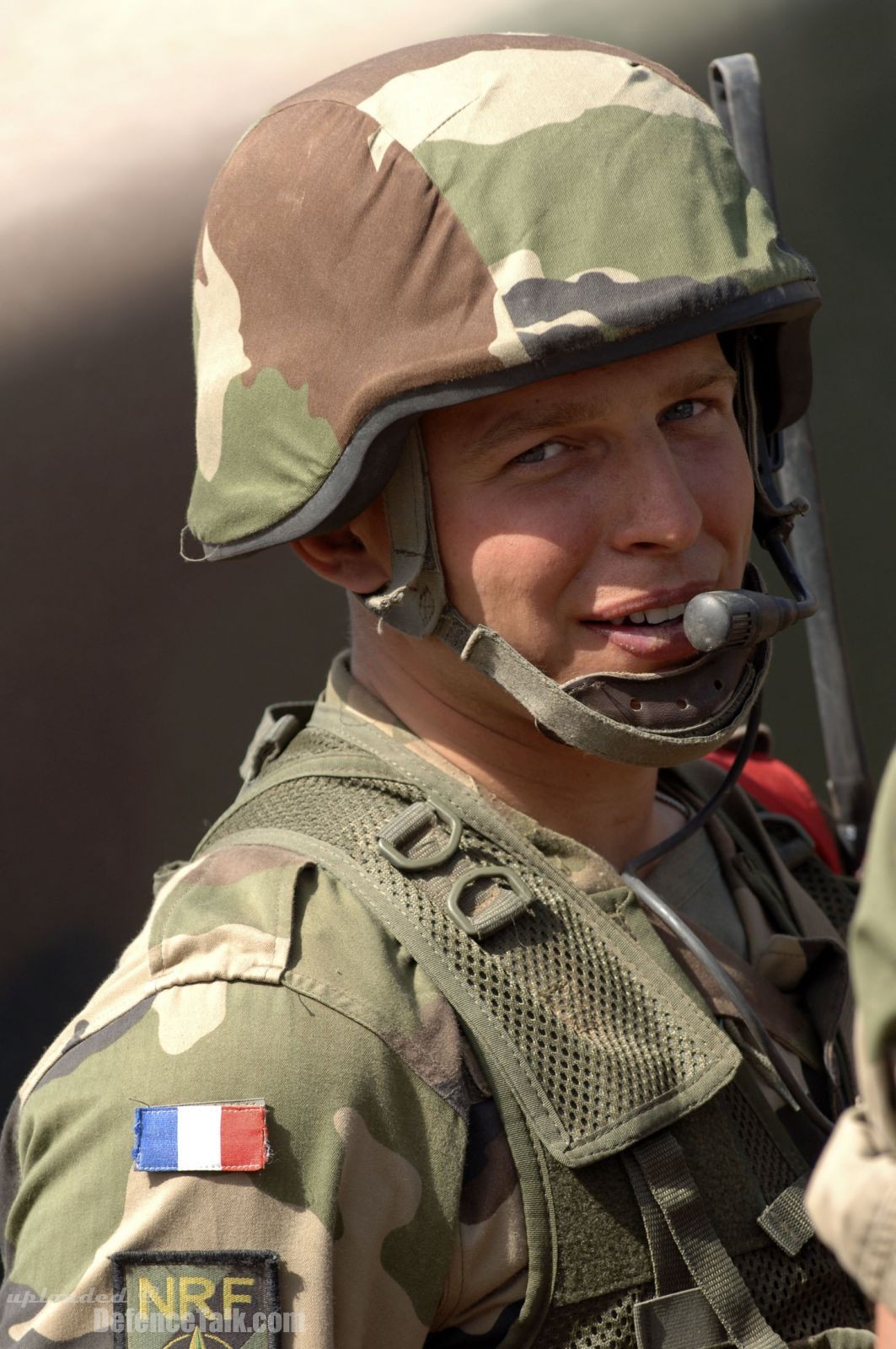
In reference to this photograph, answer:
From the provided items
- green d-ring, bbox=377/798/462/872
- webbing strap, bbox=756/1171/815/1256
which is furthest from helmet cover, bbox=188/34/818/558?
webbing strap, bbox=756/1171/815/1256

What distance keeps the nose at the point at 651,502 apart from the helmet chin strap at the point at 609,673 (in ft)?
0.27

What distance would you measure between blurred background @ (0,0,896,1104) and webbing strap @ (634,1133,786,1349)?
4.16ft

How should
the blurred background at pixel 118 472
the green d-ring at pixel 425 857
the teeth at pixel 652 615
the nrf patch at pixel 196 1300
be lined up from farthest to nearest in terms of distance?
the blurred background at pixel 118 472
the teeth at pixel 652 615
the green d-ring at pixel 425 857
the nrf patch at pixel 196 1300

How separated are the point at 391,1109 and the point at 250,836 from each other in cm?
37

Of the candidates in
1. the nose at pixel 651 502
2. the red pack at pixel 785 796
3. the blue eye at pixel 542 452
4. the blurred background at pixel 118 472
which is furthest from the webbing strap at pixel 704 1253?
the blurred background at pixel 118 472

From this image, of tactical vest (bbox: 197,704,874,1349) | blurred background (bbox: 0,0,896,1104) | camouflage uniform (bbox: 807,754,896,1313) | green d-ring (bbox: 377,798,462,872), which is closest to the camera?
camouflage uniform (bbox: 807,754,896,1313)

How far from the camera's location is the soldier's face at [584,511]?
1.66 m

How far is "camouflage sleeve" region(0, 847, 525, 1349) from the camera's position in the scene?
1367 mm

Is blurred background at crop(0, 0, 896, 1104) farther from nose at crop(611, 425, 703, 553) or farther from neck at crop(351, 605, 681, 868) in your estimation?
nose at crop(611, 425, 703, 553)

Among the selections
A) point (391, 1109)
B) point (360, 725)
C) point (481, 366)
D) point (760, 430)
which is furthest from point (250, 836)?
point (760, 430)

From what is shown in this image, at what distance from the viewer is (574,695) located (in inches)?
66.7

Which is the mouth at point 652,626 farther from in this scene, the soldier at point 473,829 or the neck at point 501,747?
the neck at point 501,747

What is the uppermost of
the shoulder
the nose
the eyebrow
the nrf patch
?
the eyebrow

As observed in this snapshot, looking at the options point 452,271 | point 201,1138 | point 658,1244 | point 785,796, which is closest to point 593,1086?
point 658,1244
